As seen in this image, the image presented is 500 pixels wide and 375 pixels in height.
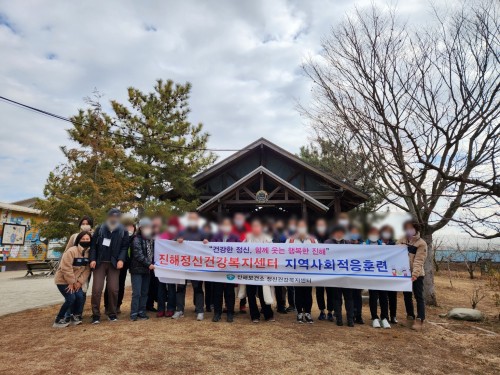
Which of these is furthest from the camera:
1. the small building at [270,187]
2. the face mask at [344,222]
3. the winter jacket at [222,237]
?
the small building at [270,187]

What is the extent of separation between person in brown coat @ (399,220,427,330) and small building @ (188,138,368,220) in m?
4.37

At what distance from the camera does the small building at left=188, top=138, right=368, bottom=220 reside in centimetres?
1100

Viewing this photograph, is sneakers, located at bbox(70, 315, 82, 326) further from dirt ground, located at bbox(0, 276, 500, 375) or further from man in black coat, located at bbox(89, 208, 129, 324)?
man in black coat, located at bbox(89, 208, 129, 324)

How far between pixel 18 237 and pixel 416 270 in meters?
22.5

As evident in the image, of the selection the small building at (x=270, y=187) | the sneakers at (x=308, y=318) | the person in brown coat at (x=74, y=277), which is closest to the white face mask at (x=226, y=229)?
the sneakers at (x=308, y=318)

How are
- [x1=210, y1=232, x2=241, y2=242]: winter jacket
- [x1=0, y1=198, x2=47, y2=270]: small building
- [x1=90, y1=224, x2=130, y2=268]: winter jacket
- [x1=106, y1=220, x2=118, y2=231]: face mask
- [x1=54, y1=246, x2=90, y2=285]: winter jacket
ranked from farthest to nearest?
1. [x1=0, y1=198, x2=47, y2=270]: small building
2. [x1=210, y1=232, x2=241, y2=242]: winter jacket
3. [x1=106, y1=220, x2=118, y2=231]: face mask
4. [x1=90, y1=224, x2=130, y2=268]: winter jacket
5. [x1=54, y1=246, x2=90, y2=285]: winter jacket

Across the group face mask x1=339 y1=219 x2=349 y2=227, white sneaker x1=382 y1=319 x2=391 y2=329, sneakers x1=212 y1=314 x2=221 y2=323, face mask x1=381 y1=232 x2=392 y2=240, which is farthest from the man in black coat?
face mask x1=381 y1=232 x2=392 y2=240

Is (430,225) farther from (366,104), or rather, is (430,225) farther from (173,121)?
(173,121)

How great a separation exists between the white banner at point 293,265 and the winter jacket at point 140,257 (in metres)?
0.31

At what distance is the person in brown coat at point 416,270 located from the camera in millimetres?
6020

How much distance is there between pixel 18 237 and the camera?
66.6 feet

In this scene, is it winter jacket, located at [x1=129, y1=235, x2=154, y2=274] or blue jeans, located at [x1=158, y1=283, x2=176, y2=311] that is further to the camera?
blue jeans, located at [x1=158, y1=283, x2=176, y2=311]

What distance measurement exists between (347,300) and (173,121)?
15.4 meters

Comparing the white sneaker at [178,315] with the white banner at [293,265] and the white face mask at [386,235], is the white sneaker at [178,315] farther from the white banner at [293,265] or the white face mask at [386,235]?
the white face mask at [386,235]
